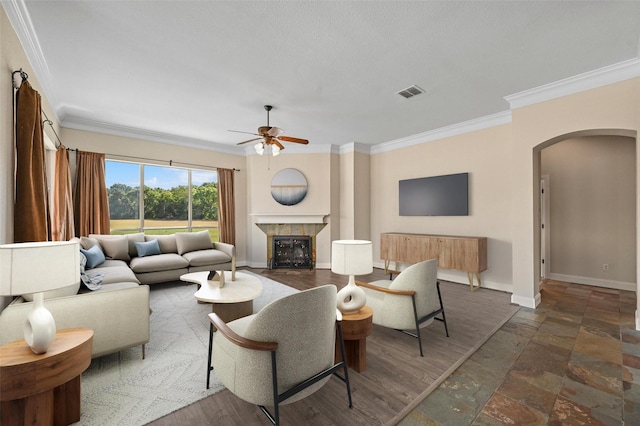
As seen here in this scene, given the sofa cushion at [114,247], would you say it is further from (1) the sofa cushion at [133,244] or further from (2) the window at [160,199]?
(2) the window at [160,199]

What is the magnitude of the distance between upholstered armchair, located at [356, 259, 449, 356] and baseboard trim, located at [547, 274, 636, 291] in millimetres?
3896

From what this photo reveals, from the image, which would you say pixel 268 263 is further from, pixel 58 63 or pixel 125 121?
pixel 58 63

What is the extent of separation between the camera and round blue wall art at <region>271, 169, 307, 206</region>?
6.23 meters

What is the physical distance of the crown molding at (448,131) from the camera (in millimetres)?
4418

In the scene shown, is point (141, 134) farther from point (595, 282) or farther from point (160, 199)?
point (595, 282)

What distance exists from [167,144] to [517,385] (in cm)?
642

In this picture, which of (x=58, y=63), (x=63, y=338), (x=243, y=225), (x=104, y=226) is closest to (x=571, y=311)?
(x=63, y=338)

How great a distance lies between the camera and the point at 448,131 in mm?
5051

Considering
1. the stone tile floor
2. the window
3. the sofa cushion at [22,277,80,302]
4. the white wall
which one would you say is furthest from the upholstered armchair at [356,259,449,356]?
the window

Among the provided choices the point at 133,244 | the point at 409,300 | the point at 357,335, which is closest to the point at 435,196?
the point at 409,300

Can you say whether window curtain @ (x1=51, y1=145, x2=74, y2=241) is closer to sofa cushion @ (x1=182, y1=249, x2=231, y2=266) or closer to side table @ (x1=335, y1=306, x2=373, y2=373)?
sofa cushion @ (x1=182, y1=249, x2=231, y2=266)

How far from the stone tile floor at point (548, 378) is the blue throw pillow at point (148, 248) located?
4.77 metres

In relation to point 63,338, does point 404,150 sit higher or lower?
higher

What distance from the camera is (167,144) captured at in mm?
5680
